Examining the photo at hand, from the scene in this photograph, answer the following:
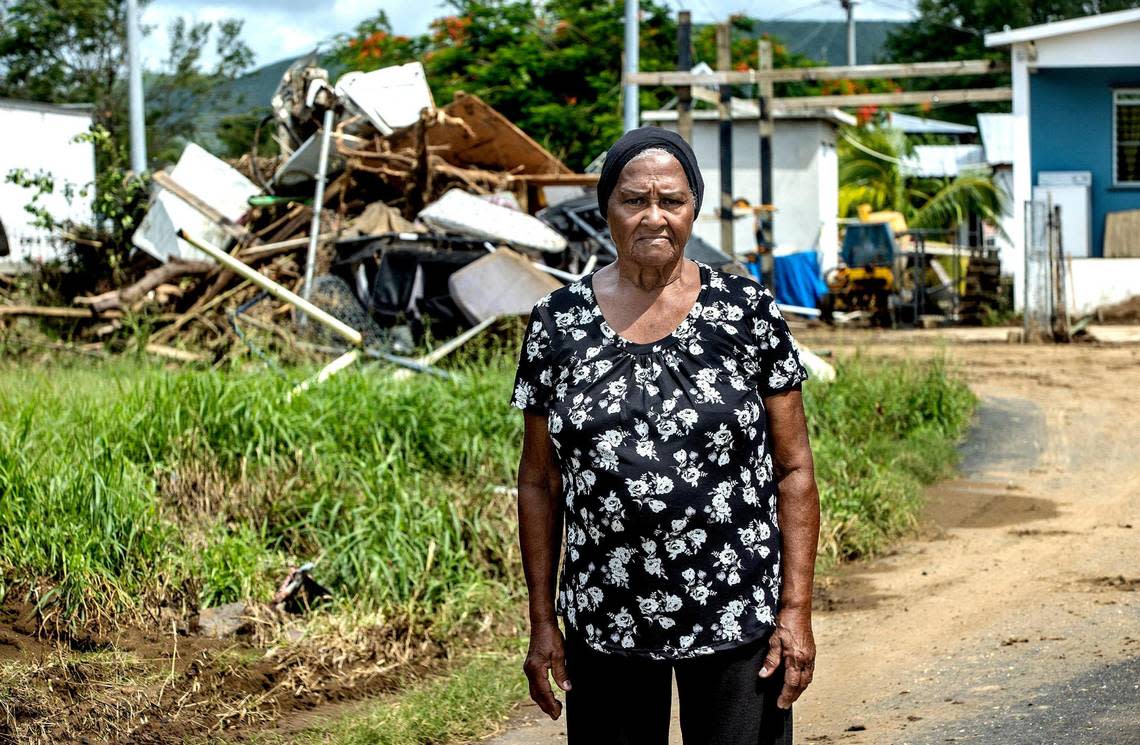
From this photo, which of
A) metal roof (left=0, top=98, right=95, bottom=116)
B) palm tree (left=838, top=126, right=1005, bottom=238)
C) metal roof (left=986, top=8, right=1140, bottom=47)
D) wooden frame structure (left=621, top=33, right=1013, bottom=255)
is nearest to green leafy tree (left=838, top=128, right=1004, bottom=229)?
palm tree (left=838, top=126, right=1005, bottom=238)

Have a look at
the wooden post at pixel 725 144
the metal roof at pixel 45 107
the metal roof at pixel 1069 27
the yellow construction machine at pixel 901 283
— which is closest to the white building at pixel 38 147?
the metal roof at pixel 45 107

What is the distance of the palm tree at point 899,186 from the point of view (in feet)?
78.9

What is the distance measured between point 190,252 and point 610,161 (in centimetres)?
1050

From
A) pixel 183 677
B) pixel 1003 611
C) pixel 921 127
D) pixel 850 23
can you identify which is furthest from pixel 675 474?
pixel 850 23

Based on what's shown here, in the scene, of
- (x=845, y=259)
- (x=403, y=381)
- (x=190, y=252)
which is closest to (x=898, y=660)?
(x=403, y=381)

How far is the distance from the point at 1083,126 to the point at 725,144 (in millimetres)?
5890

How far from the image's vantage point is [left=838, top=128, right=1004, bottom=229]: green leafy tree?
24031 mm

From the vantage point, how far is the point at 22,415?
7281 mm

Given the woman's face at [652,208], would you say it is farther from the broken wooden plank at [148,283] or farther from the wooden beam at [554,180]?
the wooden beam at [554,180]

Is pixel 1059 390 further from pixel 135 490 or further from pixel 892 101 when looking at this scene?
pixel 135 490

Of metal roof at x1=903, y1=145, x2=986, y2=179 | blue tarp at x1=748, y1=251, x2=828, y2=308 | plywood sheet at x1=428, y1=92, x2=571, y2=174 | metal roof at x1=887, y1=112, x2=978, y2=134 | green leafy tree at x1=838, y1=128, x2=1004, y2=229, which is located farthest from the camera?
metal roof at x1=887, y1=112, x2=978, y2=134

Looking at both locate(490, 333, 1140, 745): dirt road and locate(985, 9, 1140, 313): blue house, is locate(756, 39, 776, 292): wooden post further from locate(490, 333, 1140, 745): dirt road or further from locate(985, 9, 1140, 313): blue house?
locate(490, 333, 1140, 745): dirt road

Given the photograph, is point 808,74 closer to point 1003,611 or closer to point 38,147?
point 1003,611

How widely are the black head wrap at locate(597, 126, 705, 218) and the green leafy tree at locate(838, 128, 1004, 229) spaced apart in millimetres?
21865
